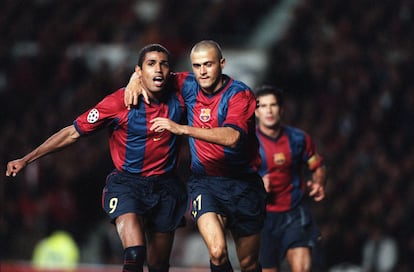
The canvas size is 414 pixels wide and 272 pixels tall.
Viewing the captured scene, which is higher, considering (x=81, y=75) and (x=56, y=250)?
(x=81, y=75)

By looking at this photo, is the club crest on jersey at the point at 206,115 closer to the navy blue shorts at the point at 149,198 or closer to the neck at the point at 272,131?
the navy blue shorts at the point at 149,198

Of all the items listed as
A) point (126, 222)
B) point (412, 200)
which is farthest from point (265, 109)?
point (412, 200)

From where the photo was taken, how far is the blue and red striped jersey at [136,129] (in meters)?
8.59

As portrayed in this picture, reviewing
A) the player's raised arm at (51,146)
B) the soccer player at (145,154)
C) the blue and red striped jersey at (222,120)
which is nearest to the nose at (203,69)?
the blue and red striped jersey at (222,120)

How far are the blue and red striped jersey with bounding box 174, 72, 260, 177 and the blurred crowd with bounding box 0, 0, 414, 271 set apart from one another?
5727mm

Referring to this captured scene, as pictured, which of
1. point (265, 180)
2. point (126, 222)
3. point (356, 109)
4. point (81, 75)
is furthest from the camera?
point (81, 75)

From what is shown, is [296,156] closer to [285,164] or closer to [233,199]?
[285,164]

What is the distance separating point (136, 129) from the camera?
862 cm

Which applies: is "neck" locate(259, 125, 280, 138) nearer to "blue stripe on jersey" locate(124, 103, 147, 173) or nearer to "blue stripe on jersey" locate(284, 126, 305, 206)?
"blue stripe on jersey" locate(284, 126, 305, 206)

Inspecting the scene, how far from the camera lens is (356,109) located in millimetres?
15516

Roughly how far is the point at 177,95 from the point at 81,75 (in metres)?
9.28

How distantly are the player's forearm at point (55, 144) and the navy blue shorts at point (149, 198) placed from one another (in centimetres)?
49

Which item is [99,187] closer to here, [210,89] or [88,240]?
[88,240]

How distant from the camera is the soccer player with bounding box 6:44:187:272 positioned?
27.9ft
